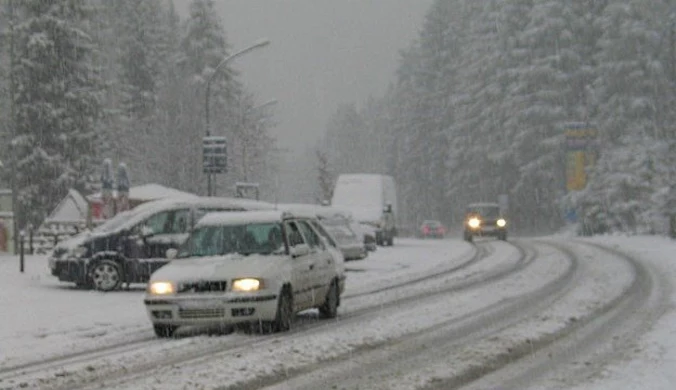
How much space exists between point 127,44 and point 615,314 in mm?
67328

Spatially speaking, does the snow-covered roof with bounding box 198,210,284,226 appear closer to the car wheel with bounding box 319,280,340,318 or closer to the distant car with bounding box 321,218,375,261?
the car wheel with bounding box 319,280,340,318

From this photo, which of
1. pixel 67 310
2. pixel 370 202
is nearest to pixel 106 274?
pixel 67 310

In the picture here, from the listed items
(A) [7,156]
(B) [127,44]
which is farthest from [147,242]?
(B) [127,44]

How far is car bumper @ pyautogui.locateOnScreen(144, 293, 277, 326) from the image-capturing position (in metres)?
13.1

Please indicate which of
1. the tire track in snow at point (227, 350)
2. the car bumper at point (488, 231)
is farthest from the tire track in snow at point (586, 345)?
the car bumper at point (488, 231)

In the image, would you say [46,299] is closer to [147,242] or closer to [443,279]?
[147,242]

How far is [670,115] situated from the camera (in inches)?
2335

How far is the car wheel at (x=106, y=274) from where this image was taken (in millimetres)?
21219

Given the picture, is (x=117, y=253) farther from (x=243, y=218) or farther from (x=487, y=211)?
(x=487, y=211)

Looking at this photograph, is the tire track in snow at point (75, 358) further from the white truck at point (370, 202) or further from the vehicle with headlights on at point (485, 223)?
the vehicle with headlights on at point (485, 223)

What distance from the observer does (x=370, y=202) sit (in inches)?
1640

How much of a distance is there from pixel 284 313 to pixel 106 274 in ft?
27.8

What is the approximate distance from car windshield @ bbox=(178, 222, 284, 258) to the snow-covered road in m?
→ 1.18

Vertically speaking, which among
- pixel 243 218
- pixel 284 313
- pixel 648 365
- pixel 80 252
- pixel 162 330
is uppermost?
pixel 243 218
